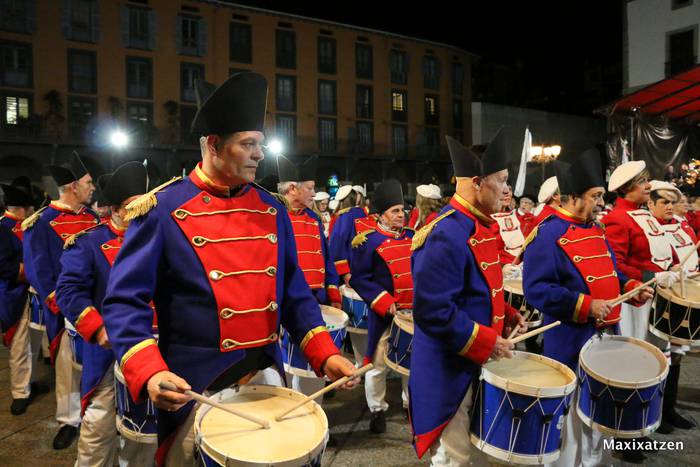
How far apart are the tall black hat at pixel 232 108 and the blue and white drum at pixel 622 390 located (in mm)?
2723

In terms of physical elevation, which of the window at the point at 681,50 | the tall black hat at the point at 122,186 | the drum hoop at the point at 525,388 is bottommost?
the drum hoop at the point at 525,388

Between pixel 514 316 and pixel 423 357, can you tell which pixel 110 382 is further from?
pixel 514 316

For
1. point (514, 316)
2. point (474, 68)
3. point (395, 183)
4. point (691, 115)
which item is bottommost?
point (514, 316)

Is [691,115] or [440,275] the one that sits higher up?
[691,115]

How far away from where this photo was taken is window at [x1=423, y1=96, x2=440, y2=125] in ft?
147

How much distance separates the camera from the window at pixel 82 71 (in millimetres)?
32500

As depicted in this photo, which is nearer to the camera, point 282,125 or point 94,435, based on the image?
point 94,435

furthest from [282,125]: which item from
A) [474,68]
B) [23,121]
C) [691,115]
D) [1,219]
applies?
[1,219]

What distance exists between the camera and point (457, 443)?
304 centimetres

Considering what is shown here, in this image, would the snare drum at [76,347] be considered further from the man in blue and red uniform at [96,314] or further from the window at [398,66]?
the window at [398,66]

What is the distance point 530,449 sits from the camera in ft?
9.21

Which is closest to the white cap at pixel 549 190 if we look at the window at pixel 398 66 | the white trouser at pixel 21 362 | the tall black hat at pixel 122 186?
the tall black hat at pixel 122 186

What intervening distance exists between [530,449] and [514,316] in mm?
1004

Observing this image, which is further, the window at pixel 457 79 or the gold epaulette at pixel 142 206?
the window at pixel 457 79
